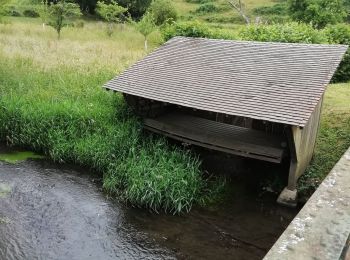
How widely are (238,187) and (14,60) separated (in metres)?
10.0

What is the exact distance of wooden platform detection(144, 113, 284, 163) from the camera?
8.33 meters

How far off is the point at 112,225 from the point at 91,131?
351 cm

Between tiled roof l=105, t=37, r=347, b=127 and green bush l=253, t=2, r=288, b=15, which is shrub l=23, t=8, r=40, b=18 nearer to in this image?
green bush l=253, t=2, r=288, b=15

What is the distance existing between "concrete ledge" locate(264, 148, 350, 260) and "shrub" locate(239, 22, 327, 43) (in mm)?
13193

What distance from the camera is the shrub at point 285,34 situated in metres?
15.7

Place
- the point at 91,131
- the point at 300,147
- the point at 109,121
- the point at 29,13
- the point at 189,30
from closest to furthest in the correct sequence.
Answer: the point at 300,147 → the point at 91,131 → the point at 109,121 → the point at 189,30 → the point at 29,13

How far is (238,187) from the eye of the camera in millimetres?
9250

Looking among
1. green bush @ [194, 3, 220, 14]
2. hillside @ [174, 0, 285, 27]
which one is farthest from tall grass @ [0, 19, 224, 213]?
green bush @ [194, 3, 220, 14]

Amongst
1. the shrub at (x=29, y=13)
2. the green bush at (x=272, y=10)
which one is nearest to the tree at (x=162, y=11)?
the shrub at (x=29, y=13)

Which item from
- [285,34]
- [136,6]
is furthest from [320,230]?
[136,6]

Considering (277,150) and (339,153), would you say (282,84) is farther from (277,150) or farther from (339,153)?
(339,153)

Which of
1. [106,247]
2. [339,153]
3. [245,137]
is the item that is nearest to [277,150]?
[245,137]

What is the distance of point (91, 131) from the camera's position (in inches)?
412

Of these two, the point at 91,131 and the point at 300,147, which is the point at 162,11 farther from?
the point at 300,147
